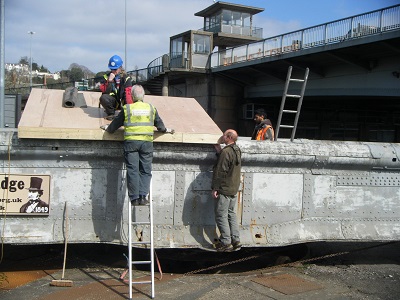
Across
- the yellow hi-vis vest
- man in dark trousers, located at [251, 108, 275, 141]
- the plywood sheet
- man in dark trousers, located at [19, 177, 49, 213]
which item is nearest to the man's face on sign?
man in dark trousers, located at [19, 177, 49, 213]

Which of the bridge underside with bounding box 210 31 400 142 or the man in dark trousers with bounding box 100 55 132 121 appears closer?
the man in dark trousers with bounding box 100 55 132 121

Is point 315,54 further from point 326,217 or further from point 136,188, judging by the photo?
point 136,188

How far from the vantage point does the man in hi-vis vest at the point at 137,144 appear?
5.48 metres

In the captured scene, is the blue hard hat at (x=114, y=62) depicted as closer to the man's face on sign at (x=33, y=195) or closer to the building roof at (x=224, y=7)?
the man's face on sign at (x=33, y=195)

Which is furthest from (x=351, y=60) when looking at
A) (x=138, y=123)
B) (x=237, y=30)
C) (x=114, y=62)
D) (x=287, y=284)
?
(x=237, y=30)

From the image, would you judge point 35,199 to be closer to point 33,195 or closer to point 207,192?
point 33,195

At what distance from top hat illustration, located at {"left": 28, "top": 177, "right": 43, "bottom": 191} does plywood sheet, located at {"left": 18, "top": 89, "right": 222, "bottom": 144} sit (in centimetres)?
57

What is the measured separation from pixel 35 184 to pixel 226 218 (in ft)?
8.06

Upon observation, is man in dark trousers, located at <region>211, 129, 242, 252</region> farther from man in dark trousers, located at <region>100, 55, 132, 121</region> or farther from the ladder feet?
man in dark trousers, located at <region>100, 55, 132, 121</region>

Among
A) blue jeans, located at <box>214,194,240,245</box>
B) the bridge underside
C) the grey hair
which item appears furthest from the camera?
the bridge underside

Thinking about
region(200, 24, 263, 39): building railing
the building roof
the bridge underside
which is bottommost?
the bridge underside

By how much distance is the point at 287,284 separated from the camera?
577 centimetres

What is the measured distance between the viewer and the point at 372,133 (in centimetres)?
3834

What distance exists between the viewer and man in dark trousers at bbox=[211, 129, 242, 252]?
5.76 meters
